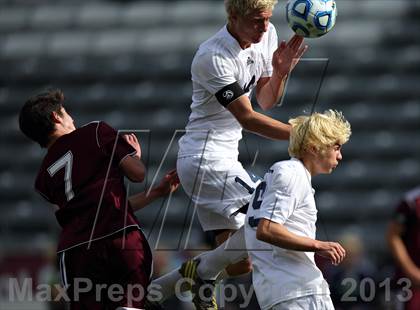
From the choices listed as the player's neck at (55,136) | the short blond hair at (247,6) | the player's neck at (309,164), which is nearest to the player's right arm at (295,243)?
the player's neck at (309,164)

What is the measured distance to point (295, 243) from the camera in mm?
5168

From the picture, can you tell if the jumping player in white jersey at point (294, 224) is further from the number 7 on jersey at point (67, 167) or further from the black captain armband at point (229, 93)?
the number 7 on jersey at point (67, 167)

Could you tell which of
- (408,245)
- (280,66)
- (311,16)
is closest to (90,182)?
(280,66)

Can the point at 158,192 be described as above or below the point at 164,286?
above

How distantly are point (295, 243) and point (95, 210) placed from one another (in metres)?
1.26

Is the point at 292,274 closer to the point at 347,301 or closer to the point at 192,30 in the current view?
the point at 347,301

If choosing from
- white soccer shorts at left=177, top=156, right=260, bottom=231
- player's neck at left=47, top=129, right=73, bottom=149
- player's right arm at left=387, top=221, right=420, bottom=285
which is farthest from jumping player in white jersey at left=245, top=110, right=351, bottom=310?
player's right arm at left=387, top=221, right=420, bottom=285

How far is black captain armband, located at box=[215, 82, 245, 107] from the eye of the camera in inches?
231

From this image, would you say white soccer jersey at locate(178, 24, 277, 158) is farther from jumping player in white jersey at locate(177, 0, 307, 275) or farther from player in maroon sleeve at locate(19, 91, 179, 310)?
player in maroon sleeve at locate(19, 91, 179, 310)

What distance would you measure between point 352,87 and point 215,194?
A: 8.09m

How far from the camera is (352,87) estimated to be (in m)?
13.9

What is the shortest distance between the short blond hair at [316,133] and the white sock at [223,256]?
789 millimetres

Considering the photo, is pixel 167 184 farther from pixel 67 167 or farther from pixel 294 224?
pixel 294 224

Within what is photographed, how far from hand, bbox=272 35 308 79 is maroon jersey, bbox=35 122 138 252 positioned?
1021 millimetres
